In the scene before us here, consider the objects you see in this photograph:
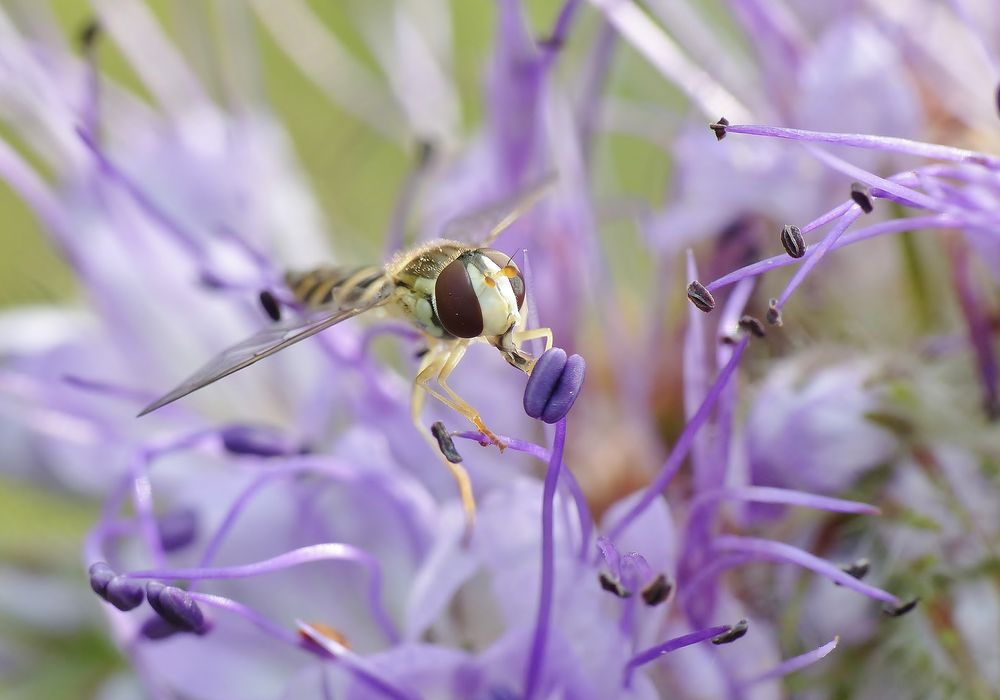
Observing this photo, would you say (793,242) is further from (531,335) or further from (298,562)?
(298,562)

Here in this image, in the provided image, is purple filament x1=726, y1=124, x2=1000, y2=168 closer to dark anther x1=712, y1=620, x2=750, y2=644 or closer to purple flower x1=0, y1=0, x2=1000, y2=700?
purple flower x1=0, y1=0, x2=1000, y2=700

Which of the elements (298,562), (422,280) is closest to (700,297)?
(422,280)

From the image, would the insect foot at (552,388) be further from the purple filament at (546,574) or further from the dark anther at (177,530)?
the dark anther at (177,530)

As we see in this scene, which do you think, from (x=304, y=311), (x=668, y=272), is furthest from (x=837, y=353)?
(x=304, y=311)

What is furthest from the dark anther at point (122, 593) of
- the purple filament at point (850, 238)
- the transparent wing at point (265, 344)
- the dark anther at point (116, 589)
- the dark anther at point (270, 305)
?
the purple filament at point (850, 238)

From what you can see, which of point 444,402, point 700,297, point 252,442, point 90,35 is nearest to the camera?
point 700,297

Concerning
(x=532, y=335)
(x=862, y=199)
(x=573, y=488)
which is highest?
(x=862, y=199)

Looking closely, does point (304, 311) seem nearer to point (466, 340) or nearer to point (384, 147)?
point (466, 340)
